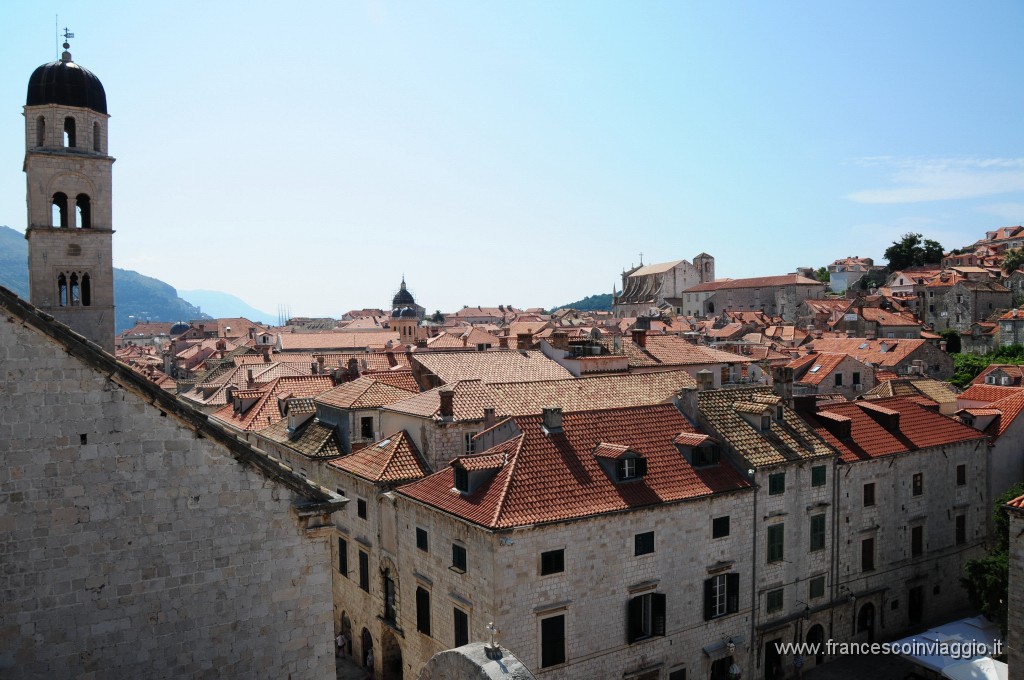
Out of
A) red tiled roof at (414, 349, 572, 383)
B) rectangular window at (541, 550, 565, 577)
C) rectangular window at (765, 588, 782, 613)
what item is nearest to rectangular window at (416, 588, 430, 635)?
rectangular window at (541, 550, 565, 577)

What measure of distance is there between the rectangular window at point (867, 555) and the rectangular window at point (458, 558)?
50.1 ft

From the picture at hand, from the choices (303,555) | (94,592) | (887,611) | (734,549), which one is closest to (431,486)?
(734,549)

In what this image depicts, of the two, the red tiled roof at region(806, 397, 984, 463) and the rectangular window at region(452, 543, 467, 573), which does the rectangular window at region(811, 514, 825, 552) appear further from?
the rectangular window at region(452, 543, 467, 573)

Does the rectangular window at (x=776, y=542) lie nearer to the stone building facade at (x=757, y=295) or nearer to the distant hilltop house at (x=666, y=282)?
the stone building facade at (x=757, y=295)

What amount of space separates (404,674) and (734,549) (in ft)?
35.4

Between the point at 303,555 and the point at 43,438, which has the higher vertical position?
the point at 43,438

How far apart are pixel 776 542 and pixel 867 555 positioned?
5.08m

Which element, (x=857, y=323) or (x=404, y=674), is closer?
(x=404, y=674)

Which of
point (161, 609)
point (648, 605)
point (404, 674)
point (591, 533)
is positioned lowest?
point (404, 674)

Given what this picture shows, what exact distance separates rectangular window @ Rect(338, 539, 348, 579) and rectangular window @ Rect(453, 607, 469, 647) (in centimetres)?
791

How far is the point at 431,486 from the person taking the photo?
871 inches

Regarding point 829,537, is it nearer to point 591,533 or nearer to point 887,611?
point 887,611

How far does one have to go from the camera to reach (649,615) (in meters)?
21.1

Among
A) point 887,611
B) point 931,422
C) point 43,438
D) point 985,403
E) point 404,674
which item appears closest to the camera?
point 43,438
